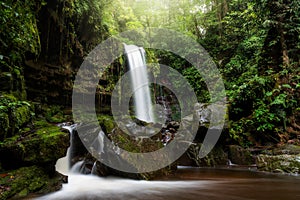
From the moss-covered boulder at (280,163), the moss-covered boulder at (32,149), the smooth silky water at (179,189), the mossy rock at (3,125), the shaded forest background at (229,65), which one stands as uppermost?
the shaded forest background at (229,65)

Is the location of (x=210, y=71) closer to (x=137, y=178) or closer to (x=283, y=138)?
(x=283, y=138)

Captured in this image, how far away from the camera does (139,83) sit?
1260 cm

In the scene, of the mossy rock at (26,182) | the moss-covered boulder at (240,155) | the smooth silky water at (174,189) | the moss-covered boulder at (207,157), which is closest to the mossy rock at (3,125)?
the mossy rock at (26,182)

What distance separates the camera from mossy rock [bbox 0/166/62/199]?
10.6 ft

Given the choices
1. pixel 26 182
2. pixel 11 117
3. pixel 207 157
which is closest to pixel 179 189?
pixel 26 182

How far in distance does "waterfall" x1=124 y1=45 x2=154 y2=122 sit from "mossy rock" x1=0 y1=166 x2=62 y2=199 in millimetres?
7857

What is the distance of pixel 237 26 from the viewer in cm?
1337

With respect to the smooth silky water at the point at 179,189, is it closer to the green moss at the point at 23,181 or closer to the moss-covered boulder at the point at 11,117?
the green moss at the point at 23,181

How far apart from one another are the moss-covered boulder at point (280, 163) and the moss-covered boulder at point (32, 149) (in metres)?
4.87

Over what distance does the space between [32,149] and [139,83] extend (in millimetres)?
9123

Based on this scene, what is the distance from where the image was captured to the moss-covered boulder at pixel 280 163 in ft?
15.4

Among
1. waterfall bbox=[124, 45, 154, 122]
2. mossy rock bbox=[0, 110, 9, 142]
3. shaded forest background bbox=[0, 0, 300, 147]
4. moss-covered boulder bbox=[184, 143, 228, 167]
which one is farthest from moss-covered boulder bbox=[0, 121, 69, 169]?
waterfall bbox=[124, 45, 154, 122]

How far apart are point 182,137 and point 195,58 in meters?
8.97

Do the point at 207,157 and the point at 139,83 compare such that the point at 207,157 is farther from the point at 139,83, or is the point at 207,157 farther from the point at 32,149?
the point at 139,83
